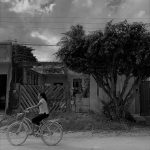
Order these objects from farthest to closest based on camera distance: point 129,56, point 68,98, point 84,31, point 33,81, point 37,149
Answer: point 33,81, point 68,98, point 84,31, point 129,56, point 37,149

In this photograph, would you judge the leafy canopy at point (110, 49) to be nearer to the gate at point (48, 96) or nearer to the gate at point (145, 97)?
the gate at point (48, 96)

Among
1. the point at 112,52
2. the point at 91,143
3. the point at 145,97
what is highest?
the point at 112,52

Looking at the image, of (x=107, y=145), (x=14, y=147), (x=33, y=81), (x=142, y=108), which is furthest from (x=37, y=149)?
(x=33, y=81)

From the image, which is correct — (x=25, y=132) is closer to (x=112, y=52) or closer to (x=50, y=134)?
(x=50, y=134)

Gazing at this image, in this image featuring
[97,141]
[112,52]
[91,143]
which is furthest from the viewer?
[112,52]

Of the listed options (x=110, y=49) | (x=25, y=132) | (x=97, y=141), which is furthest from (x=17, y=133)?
(x=110, y=49)

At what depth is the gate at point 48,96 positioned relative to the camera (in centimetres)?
1549

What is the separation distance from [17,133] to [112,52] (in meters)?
5.47

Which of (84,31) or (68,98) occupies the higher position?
(84,31)

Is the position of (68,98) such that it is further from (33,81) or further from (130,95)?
(33,81)

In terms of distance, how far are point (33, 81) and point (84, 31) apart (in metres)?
12.6

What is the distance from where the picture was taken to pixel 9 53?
56.2ft

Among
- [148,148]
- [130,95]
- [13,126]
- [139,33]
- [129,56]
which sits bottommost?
[148,148]

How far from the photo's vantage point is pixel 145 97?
55.3 feet
